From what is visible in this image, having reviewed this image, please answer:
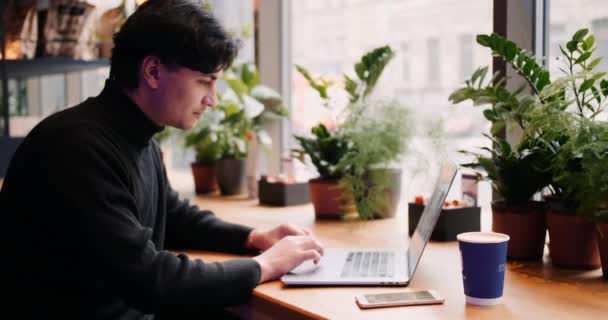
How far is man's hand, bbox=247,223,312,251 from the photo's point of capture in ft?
5.20

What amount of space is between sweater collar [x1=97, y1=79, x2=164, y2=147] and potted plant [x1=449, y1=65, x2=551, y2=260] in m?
0.73

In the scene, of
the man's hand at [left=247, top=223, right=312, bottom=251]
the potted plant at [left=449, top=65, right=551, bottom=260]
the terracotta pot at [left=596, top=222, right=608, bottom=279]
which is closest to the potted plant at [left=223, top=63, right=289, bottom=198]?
the man's hand at [left=247, top=223, right=312, bottom=251]

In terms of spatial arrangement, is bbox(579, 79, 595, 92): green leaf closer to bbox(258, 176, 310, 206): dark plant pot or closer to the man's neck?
the man's neck

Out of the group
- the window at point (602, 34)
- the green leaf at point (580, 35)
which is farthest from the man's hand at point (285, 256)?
the window at point (602, 34)

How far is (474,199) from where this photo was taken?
1.68 metres

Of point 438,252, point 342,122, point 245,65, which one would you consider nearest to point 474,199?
point 438,252

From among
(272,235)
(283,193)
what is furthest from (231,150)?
(272,235)

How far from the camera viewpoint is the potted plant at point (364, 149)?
1888 mm

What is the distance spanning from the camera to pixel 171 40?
138 centimetres

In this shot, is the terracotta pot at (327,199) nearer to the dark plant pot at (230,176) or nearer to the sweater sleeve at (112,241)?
the dark plant pot at (230,176)

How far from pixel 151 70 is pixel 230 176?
4.02 ft

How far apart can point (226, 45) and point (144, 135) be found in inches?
10.7

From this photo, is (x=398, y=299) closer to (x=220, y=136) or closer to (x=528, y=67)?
(x=528, y=67)

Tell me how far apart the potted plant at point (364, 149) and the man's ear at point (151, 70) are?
68 cm
